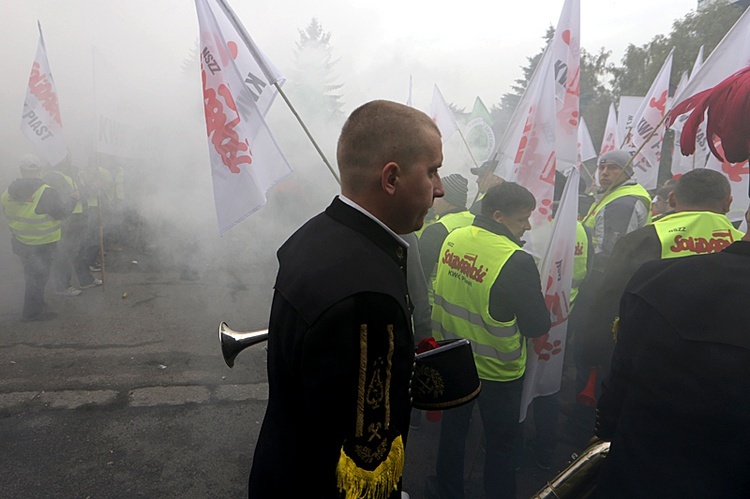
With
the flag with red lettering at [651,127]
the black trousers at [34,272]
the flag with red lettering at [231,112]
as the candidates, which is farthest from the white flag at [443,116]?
the black trousers at [34,272]

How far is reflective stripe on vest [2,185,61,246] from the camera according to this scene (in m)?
5.77

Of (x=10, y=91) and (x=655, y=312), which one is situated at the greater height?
(x=10, y=91)

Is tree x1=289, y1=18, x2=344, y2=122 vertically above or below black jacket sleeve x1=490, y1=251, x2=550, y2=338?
above

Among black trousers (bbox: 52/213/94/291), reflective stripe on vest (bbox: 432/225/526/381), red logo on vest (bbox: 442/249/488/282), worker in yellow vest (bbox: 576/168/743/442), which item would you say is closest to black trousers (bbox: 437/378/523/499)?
reflective stripe on vest (bbox: 432/225/526/381)

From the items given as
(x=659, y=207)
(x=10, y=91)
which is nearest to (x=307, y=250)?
(x=659, y=207)

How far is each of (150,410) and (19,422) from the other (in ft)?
3.13

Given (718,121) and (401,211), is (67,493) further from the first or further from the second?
(718,121)

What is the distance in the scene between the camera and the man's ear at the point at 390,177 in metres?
1.20

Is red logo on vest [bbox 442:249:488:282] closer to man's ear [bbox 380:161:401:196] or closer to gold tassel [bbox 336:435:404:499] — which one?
man's ear [bbox 380:161:401:196]

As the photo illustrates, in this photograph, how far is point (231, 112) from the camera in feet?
10.8

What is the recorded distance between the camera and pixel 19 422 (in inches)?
138

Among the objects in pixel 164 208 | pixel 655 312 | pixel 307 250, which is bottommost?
pixel 164 208

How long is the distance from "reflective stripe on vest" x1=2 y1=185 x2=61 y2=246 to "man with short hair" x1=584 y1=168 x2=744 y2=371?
6627 millimetres

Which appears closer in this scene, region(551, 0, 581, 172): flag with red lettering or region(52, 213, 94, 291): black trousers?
region(551, 0, 581, 172): flag with red lettering
